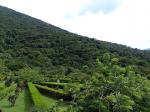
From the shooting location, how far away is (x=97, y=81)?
67.9 feet

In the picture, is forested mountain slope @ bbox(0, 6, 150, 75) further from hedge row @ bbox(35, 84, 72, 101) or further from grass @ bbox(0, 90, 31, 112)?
grass @ bbox(0, 90, 31, 112)

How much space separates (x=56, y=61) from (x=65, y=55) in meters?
5.33

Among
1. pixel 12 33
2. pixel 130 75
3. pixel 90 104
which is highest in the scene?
pixel 130 75

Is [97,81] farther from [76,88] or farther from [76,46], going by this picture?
[76,46]

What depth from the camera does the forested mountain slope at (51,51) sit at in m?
98.4

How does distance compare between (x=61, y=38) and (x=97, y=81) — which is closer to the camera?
(x=97, y=81)

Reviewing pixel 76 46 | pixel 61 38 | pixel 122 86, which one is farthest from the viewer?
pixel 61 38

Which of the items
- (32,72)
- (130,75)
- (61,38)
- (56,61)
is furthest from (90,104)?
(61,38)

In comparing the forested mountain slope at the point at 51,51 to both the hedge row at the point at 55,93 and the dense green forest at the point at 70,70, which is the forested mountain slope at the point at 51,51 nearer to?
the dense green forest at the point at 70,70

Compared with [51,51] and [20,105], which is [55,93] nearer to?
[20,105]

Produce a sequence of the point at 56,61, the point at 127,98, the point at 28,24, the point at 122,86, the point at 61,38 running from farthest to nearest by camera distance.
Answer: the point at 28,24, the point at 61,38, the point at 56,61, the point at 122,86, the point at 127,98

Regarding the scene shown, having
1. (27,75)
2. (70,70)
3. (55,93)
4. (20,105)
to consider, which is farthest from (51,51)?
(20,105)

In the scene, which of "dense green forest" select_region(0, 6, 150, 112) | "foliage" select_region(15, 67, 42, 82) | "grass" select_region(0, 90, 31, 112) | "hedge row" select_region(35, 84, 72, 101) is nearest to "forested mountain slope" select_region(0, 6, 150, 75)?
"dense green forest" select_region(0, 6, 150, 112)

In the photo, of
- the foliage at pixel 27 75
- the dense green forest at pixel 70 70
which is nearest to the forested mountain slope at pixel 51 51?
the dense green forest at pixel 70 70
